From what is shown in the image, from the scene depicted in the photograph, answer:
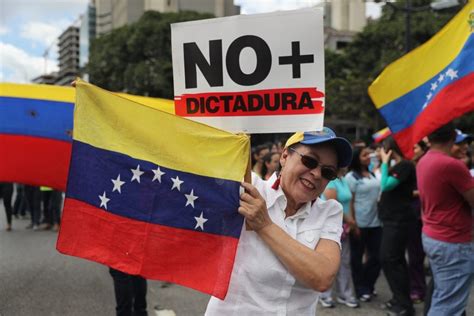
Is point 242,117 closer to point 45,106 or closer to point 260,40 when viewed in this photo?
point 260,40

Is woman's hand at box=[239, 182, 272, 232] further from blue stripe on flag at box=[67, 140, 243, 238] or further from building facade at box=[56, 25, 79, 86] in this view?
building facade at box=[56, 25, 79, 86]

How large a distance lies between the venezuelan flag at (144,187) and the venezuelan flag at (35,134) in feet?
9.21

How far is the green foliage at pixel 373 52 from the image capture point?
87.5ft

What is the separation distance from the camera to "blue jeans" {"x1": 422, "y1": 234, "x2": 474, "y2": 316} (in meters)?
3.64

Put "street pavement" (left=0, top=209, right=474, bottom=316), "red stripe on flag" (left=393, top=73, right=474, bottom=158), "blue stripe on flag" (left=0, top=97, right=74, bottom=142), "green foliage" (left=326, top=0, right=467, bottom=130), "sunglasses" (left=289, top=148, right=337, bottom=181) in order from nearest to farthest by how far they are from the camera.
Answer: "sunglasses" (left=289, top=148, right=337, bottom=181), "red stripe on flag" (left=393, top=73, right=474, bottom=158), "blue stripe on flag" (left=0, top=97, right=74, bottom=142), "street pavement" (left=0, top=209, right=474, bottom=316), "green foliage" (left=326, top=0, right=467, bottom=130)

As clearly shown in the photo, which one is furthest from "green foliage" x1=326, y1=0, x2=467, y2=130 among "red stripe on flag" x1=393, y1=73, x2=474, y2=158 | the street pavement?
"red stripe on flag" x1=393, y1=73, x2=474, y2=158

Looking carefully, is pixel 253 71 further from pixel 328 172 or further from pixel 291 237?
pixel 291 237

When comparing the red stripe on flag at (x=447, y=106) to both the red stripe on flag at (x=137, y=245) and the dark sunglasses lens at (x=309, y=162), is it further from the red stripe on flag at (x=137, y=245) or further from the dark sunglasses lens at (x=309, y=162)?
the red stripe on flag at (x=137, y=245)

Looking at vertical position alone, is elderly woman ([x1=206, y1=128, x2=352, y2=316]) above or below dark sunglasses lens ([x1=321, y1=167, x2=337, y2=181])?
below

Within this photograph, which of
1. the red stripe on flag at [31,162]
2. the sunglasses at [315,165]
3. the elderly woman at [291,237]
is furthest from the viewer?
the red stripe on flag at [31,162]

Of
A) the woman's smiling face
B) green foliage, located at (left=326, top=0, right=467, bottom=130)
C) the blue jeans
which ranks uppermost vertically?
green foliage, located at (left=326, top=0, right=467, bottom=130)

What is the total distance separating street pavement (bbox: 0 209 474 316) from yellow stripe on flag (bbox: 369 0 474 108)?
7.99 feet

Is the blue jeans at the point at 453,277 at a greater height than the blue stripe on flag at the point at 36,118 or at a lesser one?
lesser

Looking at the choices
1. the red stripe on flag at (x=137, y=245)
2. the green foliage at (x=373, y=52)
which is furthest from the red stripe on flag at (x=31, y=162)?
the green foliage at (x=373, y=52)
